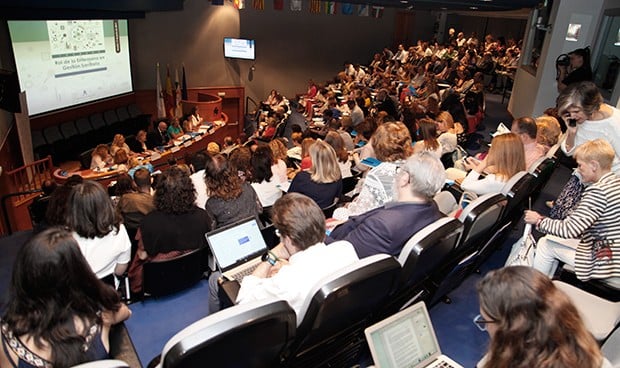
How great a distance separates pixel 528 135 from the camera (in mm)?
4016

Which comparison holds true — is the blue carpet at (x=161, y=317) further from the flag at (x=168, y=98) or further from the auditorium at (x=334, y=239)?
the flag at (x=168, y=98)

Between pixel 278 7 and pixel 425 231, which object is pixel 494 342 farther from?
pixel 278 7

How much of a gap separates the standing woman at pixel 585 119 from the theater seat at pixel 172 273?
8.57 feet

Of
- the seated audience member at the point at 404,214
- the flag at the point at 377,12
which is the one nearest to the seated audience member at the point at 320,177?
the seated audience member at the point at 404,214

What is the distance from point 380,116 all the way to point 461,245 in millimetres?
4141

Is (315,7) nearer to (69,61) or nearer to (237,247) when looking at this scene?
(69,61)

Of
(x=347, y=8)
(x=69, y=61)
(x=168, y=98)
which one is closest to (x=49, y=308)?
(x=69, y=61)

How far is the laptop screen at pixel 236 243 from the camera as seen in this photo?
265 centimetres

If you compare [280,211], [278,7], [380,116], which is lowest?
[380,116]

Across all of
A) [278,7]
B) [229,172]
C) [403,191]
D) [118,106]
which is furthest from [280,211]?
[278,7]

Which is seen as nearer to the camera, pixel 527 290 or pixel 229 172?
pixel 527 290

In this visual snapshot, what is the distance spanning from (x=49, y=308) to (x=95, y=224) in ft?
3.29

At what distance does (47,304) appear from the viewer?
156 cm

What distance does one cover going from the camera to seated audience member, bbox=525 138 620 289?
2.52m
